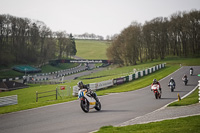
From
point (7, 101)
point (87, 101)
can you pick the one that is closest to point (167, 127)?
point (87, 101)

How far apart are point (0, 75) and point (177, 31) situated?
205ft

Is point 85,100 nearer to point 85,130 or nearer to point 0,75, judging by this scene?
point 85,130

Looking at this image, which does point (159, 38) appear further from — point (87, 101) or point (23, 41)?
point (87, 101)

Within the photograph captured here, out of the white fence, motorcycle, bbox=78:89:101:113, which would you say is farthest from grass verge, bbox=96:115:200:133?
the white fence

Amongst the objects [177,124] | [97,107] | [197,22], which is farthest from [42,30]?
[177,124]

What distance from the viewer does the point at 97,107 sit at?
14.8 meters

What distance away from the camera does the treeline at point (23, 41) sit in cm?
8169

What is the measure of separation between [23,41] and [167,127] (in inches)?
3372

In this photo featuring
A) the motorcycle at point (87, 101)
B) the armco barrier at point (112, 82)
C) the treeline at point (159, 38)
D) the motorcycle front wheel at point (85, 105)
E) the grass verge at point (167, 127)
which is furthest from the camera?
the treeline at point (159, 38)

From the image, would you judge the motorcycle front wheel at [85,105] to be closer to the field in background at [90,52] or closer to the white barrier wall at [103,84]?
the white barrier wall at [103,84]

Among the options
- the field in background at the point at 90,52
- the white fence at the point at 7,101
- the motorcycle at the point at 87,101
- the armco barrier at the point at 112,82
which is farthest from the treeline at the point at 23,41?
the motorcycle at the point at 87,101

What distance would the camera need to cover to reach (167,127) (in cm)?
895

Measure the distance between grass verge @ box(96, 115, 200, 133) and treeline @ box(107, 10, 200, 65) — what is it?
68451 millimetres

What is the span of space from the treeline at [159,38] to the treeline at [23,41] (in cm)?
2994
